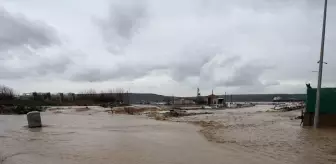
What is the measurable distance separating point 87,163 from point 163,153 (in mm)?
3349

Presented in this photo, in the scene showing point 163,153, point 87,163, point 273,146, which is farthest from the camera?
point 273,146

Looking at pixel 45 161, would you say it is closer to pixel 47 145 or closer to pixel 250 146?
pixel 47 145

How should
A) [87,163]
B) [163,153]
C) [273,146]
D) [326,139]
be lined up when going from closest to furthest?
[87,163], [163,153], [273,146], [326,139]

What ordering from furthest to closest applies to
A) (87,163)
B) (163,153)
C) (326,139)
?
1. (326,139)
2. (163,153)
3. (87,163)

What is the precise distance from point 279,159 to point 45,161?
338 inches

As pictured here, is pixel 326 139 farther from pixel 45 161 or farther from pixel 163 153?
pixel 45 161

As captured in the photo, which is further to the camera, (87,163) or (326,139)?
(326,139)

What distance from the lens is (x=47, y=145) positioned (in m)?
16.6

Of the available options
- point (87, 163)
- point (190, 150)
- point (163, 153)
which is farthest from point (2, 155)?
point (190, 150)

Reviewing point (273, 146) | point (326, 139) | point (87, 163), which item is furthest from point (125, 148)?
point (326, 139)

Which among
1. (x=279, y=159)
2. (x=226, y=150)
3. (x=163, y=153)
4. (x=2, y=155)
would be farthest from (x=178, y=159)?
(x=2, y=155)

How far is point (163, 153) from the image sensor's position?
1370 centimetres

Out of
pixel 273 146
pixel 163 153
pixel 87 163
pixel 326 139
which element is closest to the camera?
pixel 87 163

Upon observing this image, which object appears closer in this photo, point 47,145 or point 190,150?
point 190,150
